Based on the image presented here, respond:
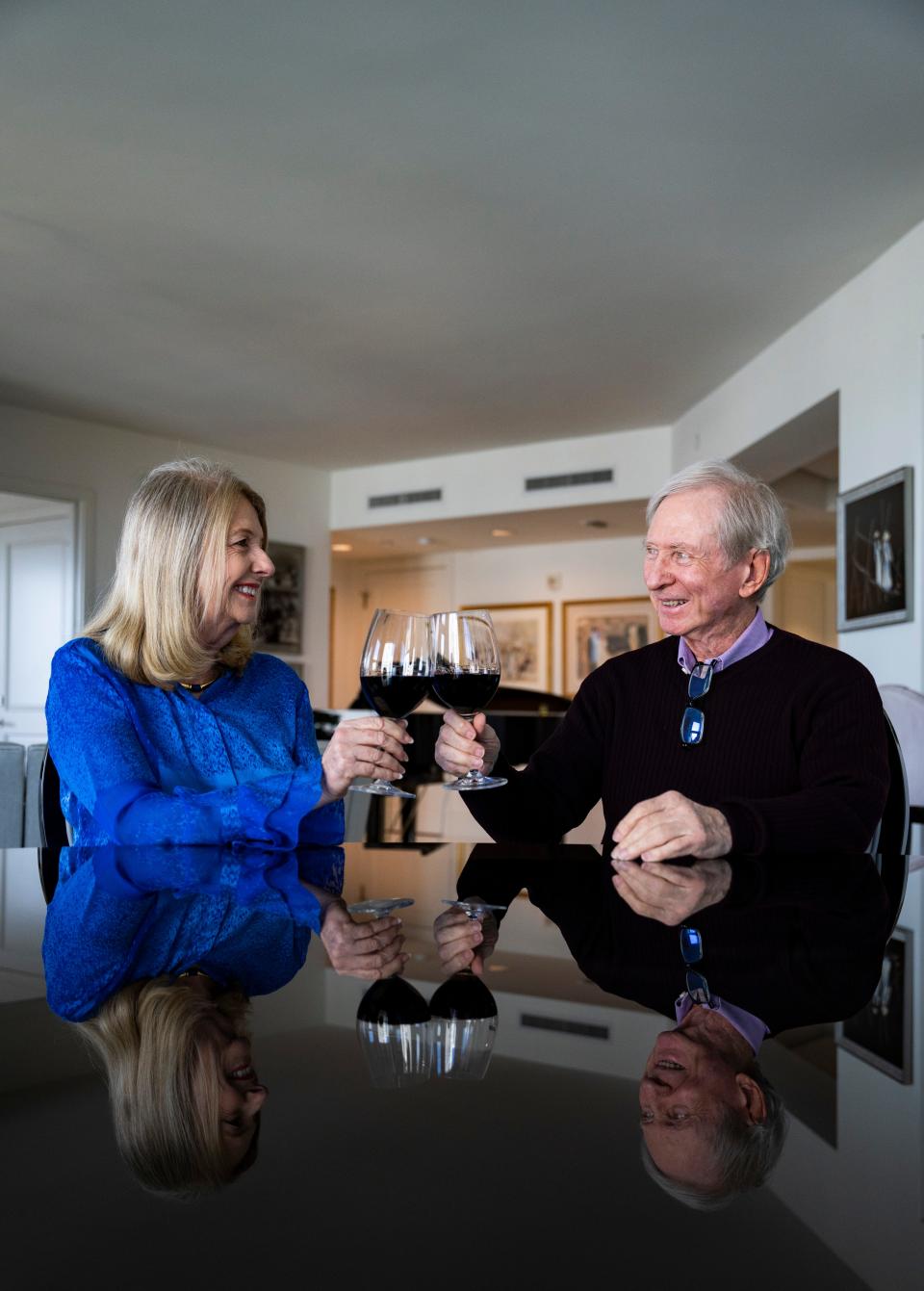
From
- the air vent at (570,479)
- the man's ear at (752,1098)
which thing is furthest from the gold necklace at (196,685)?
the air vent at (570,479)

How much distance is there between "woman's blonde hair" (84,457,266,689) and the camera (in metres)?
1.63

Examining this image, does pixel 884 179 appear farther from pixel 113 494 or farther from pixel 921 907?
pixel 113 494

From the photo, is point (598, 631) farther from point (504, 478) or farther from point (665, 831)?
point (665, 831)

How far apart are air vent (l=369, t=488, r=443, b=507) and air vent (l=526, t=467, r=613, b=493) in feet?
2.83

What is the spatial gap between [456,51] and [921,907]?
325 cm

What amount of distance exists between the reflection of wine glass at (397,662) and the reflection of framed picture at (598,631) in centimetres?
890

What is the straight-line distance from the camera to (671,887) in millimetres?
893

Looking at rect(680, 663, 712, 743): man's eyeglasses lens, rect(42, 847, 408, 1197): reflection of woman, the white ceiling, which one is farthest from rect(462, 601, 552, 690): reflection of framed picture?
rect(42, 847, 408, 1197): reflection of woman

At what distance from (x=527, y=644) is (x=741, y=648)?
893cm

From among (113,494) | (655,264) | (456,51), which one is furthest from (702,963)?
(113,494)

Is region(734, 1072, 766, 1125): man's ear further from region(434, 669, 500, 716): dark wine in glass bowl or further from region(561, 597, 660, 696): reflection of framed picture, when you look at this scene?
region(561, 597, 660, 696): reflection of framed picture

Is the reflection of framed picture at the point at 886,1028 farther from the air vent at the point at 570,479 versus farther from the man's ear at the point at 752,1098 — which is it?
the air vent at the point at 570,479

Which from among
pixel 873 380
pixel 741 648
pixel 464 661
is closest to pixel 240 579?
pixel 464 661

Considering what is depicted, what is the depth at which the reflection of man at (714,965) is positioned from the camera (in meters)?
0.28
